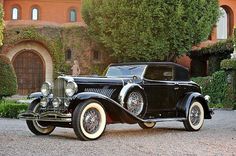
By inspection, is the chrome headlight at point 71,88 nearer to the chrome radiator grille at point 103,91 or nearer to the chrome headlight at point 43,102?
the chrome radiator grille at point 103,91

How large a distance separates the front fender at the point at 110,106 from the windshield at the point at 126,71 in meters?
1.26

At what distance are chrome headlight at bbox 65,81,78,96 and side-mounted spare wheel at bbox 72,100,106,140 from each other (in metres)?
0.34

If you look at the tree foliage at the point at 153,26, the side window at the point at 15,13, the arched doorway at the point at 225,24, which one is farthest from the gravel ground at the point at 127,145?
the side window at the point at 15,13

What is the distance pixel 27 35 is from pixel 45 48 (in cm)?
176

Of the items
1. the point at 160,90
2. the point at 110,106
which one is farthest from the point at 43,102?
the point at 160,90

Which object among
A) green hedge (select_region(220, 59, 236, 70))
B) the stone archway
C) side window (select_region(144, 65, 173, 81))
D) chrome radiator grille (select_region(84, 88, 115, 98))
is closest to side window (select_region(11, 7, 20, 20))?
the stone archway

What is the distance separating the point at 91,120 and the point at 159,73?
2711 millimetres

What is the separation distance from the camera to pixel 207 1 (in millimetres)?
30797

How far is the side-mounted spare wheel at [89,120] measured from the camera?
28.5 feet

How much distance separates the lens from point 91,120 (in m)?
8.96

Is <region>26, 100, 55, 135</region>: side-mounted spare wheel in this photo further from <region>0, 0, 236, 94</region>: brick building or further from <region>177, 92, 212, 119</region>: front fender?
<region>0, 0, 236, 94</region>: brick building

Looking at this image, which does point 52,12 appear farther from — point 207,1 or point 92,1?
point 207,1

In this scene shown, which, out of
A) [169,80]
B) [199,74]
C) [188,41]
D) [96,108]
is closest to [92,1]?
[188,41]

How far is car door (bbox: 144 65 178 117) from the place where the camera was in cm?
1034
